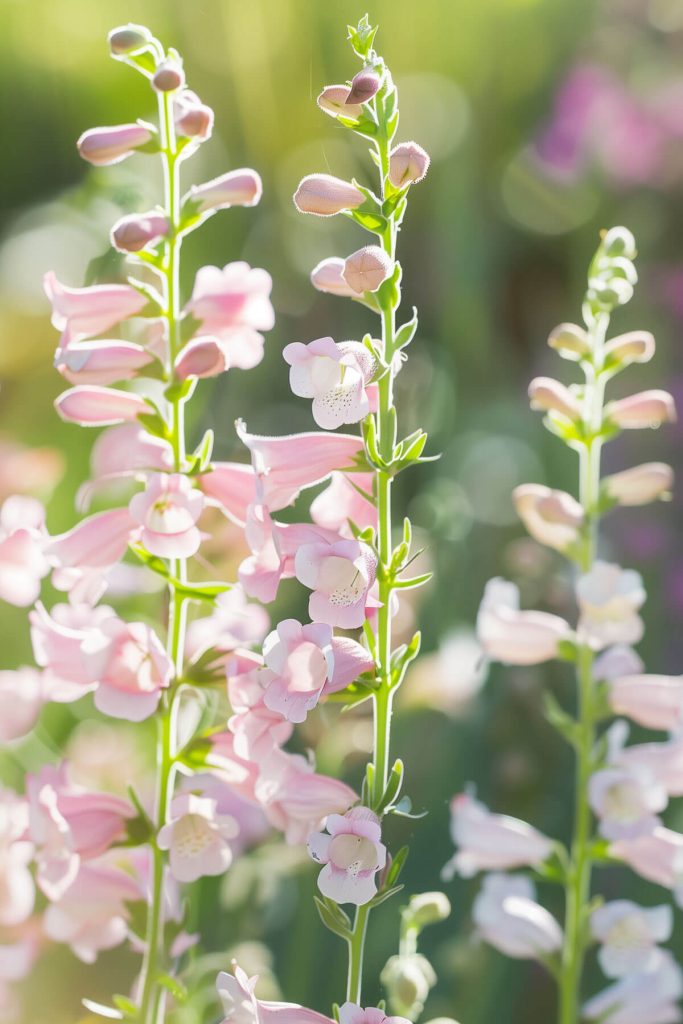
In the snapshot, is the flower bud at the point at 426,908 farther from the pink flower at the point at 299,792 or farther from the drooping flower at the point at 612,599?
the drooping flower at the point at 612,599

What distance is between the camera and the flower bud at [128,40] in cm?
37

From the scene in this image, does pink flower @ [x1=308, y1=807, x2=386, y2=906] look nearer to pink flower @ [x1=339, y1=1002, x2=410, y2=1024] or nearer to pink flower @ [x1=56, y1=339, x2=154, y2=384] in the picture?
pink flower @ [x1=339, y1=1002, x2=410, y2=1024]

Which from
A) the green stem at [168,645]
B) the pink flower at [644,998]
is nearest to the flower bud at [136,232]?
the green stem at [168,645]

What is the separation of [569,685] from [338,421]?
53cm

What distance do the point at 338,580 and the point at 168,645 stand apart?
0.08m

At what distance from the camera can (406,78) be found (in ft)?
3.60

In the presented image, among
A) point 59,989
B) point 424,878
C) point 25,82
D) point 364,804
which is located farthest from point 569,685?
point 25,82

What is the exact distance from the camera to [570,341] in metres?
0.50

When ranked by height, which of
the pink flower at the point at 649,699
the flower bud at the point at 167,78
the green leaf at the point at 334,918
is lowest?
the pink flower at the point at 649,699

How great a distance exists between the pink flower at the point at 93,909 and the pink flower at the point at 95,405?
0.48 ft

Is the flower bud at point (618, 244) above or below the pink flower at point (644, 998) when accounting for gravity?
above

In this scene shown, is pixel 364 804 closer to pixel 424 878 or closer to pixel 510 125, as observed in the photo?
pixel 424 878

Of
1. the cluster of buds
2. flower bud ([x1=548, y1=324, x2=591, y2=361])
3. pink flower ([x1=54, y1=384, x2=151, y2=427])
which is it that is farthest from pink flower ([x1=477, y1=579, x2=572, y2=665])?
pink flower ([x1=54, y1=384, x2=151, y2=427])

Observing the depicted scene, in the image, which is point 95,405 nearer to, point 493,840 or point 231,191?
point 231,191
